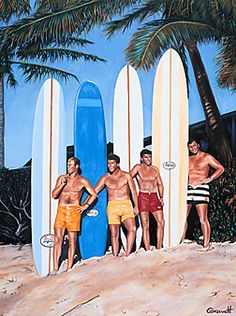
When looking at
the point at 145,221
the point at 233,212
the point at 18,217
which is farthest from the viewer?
the point at 18,217

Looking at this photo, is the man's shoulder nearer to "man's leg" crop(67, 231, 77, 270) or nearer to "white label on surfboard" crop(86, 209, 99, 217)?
"white label on surfboard" crop(86, 209, 99, 217)

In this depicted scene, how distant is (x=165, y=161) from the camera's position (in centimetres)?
554

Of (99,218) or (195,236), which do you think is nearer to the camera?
(99,218)

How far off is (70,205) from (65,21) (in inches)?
75.1

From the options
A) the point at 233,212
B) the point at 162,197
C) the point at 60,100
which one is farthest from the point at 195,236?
the point at 60,100

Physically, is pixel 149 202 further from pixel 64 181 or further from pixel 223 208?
pixel 223 208

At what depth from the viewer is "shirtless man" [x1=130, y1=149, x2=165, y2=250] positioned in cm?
539

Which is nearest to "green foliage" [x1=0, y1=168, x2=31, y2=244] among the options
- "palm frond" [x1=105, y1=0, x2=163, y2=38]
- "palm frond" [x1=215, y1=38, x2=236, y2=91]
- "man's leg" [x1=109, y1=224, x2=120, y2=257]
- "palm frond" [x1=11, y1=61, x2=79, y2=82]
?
"palm frond" [x1=11, y1=61, x2=79, y2=82]

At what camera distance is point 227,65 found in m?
6.48

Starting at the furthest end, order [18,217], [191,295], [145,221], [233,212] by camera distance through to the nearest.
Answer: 1. [18,217]
2. [233,212]
3. [145,221]
4. [191,295]

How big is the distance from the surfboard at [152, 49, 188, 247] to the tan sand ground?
29 centimetres

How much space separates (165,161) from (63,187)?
3.08 ft

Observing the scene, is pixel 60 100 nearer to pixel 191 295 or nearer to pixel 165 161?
pixel 165 161

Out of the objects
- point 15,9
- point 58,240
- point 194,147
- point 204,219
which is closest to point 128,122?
point 194,147
